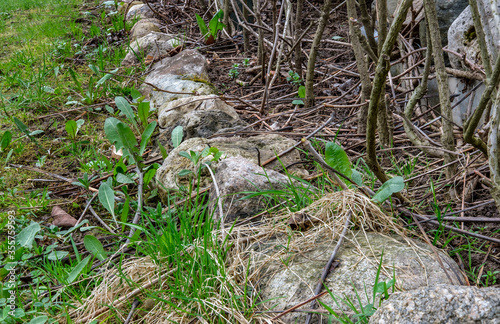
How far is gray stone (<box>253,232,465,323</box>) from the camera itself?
58.1 inches

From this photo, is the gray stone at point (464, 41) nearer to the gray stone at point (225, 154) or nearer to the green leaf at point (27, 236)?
the gray stone at point (225, 154)

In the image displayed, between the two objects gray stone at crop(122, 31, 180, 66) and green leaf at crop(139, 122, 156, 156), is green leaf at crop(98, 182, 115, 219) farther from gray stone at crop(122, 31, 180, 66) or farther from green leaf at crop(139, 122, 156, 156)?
gray stone at crop(122, 31, 180, 66)

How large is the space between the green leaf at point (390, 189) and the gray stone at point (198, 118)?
157 centimetres

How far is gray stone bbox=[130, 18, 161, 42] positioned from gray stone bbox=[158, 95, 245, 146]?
2487 millimetres

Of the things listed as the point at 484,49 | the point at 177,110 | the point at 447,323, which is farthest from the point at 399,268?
the point at 177,110

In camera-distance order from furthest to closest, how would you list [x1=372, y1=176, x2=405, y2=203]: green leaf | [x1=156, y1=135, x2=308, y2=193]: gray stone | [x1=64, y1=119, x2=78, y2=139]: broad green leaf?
[x1=64, y1=119, x2=78, y2=139]: broad green leaf → [x1=156, y1=135, x2=308, y2=193]: gray stone → [x1=372, y1=176, x2=405, y2=203]: green leaf

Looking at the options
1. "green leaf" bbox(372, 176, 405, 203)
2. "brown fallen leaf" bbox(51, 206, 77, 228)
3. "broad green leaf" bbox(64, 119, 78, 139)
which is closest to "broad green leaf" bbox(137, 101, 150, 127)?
"broad green leaf" bbox(64, 119, 78, 139)

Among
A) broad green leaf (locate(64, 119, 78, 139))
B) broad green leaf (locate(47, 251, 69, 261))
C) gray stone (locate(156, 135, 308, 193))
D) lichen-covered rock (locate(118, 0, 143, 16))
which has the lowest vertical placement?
broad green leaf (locate(47, 251, 69, 261))

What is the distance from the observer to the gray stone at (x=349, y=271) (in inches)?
58.1

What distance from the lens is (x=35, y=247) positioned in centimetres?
217

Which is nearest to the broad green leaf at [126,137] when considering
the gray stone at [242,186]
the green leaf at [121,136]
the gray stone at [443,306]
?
the green leaf at [121,136]

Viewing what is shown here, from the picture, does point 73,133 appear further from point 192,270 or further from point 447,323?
point 447,323

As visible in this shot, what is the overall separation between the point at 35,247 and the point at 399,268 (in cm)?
185

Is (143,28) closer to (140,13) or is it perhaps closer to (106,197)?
(140,13)
